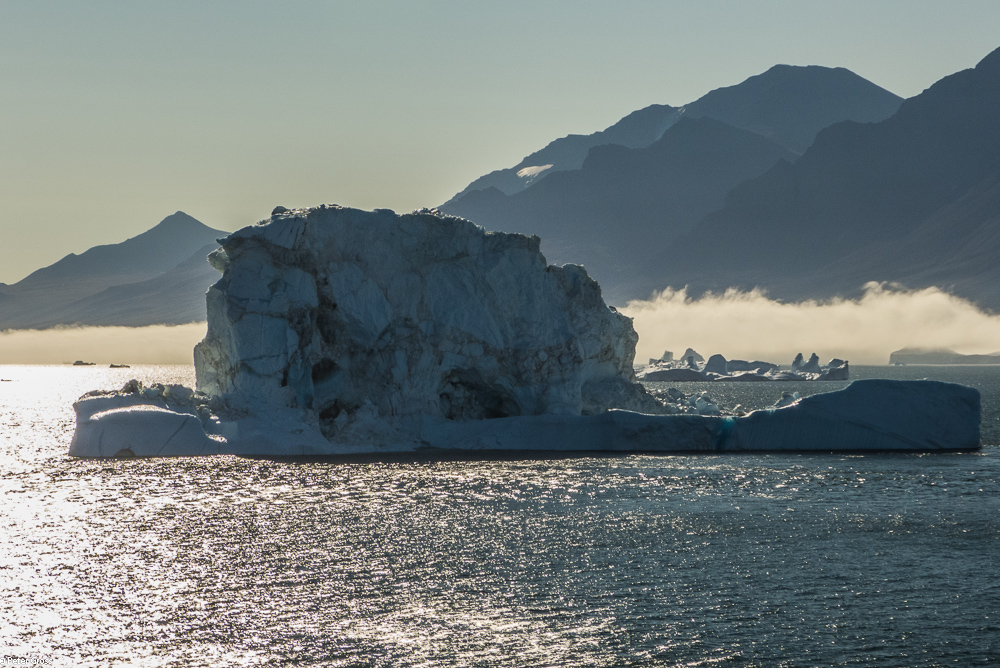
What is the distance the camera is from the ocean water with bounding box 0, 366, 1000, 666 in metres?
15.2

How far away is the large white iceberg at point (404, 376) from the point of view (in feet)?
118

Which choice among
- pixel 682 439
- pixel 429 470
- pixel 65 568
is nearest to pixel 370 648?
pixel 65 568

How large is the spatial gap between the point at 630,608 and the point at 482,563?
4.09 m

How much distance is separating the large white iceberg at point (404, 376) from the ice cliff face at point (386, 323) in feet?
0.18

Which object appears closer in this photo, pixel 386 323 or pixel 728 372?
pixel 386 323

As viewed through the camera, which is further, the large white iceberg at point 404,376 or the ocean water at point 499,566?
the large white iceberg at point 404,376

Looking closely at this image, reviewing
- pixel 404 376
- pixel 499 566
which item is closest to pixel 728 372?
pixel 404 376

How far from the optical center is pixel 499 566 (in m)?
20.0

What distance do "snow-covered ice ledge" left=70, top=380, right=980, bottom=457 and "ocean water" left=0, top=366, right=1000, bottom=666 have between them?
9.16ft

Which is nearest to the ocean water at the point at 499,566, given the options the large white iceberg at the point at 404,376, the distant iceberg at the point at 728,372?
the large white iceberg at the point at 404,376

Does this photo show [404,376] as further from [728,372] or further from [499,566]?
[728,372]

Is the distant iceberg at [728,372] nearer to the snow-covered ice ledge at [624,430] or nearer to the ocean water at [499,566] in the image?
the snow-covered ice ledge at [624,430]

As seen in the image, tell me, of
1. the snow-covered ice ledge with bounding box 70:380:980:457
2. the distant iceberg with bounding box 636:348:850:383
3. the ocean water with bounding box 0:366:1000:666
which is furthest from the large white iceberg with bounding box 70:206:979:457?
the distant iceberg with bounding box 636:348:850:383

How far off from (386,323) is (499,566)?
1929 cm
